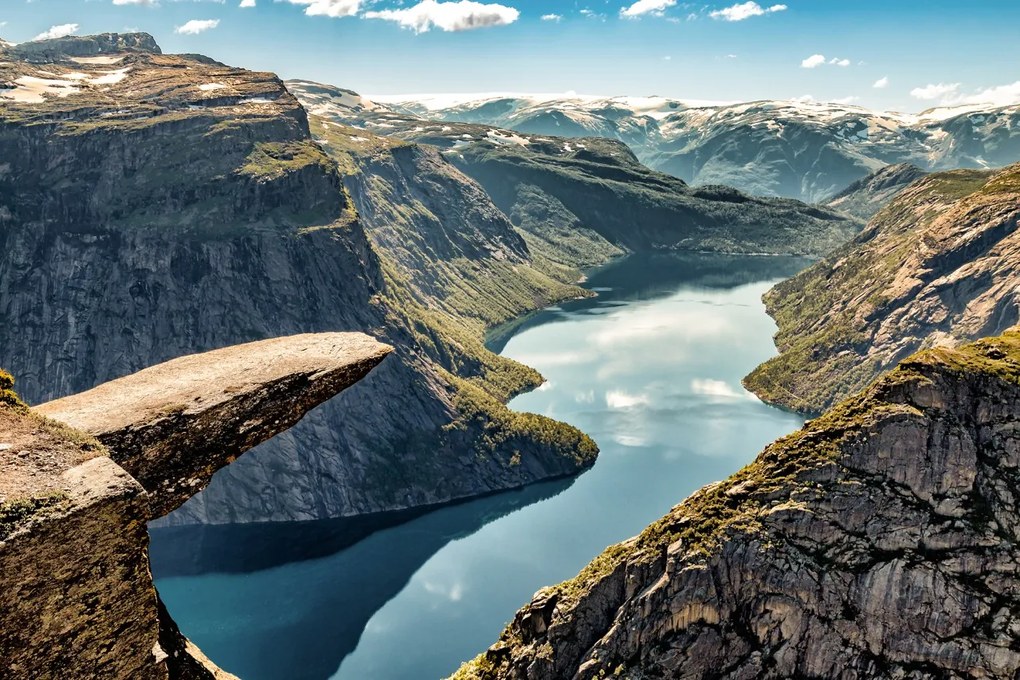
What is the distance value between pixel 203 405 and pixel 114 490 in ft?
12.7

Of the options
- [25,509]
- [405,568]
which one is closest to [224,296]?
[405,568]

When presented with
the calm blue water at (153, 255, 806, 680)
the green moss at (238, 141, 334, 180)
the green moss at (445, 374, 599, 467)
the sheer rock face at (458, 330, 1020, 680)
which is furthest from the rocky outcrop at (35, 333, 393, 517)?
the green moss at (238, 141, 334, 180)

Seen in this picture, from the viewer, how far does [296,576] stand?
141000 mm

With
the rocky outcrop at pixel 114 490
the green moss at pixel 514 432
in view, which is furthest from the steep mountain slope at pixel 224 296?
the rocky outcrop at pixel 114 490

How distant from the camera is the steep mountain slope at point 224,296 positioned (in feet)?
539

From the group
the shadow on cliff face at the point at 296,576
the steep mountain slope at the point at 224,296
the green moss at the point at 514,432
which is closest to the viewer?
the shadow on cliff face at the point at 296,576

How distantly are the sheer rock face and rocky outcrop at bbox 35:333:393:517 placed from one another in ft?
113

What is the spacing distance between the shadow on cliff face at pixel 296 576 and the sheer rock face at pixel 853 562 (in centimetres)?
7953

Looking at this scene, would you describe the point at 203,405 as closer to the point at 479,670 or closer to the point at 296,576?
the point at 479,670

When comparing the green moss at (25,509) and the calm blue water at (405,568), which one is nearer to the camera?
the green moss at (25,509)

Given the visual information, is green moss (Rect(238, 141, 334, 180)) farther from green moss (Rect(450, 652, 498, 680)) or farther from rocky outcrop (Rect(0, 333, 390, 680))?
rocky outcrop (Rect(0, 333, 390, 680))

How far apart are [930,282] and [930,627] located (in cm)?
17761

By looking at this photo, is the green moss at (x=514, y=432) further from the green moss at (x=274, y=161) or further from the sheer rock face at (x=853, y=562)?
the sheer rock face at (x=853, y=562)

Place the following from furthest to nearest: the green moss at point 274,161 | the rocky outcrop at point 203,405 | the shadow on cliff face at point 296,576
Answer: the green moss at point 274,161, the shadow on cliff face at point 296,576, the rocky outcrop at point 203,405
